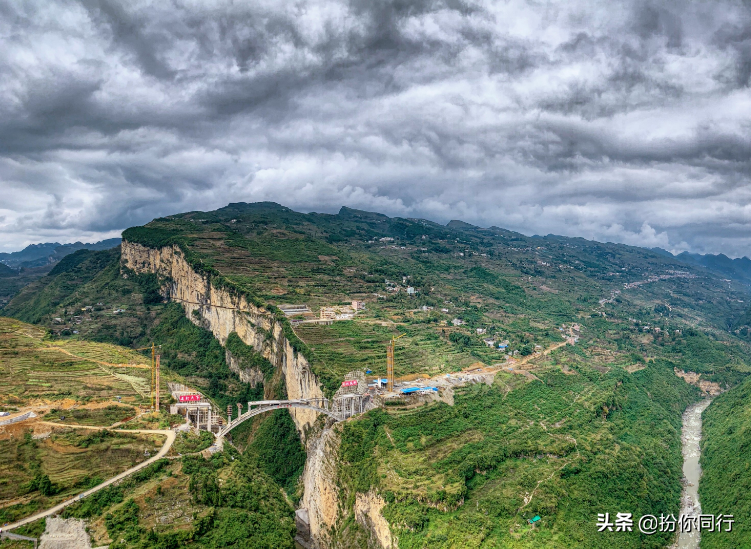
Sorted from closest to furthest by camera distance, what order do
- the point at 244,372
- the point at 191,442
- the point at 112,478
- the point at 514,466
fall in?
1. the point at 112,478
2. the point at 191,442
3. the point at 514,466
4. the point at 244,372

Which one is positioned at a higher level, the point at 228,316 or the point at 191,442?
the point at 228,316

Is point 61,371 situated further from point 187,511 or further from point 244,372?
point 187,511

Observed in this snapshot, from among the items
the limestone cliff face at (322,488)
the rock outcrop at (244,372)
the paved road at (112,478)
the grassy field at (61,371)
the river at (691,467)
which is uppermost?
the grassy field at (61,371)

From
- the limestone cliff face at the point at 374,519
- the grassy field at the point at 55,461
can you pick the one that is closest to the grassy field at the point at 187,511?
the grassy field at the point at 55,461

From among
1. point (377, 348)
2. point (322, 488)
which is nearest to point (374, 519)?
point (322, 488)

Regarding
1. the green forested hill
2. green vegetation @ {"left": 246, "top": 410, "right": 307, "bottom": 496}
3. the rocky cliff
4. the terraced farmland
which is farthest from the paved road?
the terraced farmland

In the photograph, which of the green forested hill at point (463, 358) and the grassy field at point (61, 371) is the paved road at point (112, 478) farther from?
the green forested hill at point (463, 358)
